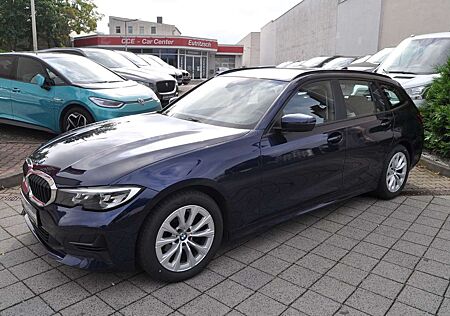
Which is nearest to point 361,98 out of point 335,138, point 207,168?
point 335,138

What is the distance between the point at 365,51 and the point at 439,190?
70.8 ft

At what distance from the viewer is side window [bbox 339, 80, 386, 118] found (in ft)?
14.5

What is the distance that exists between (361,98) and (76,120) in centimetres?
445

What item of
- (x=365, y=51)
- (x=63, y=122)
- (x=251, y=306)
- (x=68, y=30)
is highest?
(x=68, y=30)

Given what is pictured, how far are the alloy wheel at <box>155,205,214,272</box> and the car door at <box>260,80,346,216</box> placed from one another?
2.01ft

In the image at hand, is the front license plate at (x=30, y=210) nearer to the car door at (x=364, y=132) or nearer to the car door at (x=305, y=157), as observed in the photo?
the car door at (x=305, y=157)

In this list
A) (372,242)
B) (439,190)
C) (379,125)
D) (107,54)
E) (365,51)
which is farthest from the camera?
(365,51)

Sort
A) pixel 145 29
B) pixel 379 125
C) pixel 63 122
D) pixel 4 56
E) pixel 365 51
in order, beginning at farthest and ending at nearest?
pixel 145 29 → pixel 365 51 → pixel 4 56 → pixel 63 122 → pixel 379 125

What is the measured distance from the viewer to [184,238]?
310 cm

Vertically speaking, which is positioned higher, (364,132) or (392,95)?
(392,95)

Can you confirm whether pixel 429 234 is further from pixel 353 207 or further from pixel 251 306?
pixel 251 306

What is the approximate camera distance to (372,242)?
3891mm

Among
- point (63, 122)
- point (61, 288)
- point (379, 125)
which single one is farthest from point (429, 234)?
point (63, 122)

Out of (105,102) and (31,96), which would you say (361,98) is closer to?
(105,102)
